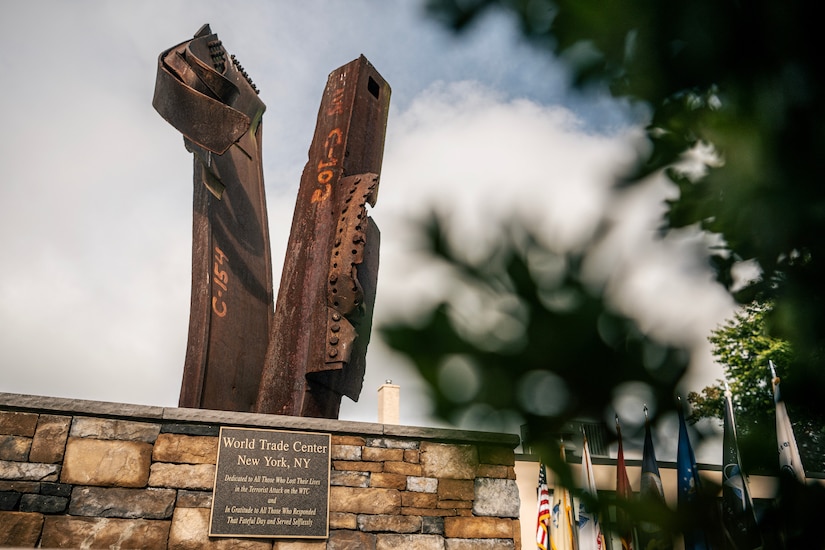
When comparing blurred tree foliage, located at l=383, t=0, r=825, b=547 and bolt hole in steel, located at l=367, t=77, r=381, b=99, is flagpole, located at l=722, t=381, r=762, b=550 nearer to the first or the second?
blurred tree foliage, located at l=383, t=0, r=825, b=547

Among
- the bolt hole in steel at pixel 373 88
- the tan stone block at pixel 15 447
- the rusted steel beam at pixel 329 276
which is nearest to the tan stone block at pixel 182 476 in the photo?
the tan stone block at pixel 15 447

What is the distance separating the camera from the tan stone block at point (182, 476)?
3.99 meters

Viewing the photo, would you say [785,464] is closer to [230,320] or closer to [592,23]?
[592,23]

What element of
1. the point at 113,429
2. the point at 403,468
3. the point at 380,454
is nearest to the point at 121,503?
the point at 113,429

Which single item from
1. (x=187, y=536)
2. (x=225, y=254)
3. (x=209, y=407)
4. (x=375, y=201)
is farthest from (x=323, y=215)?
(x=187, y=536)

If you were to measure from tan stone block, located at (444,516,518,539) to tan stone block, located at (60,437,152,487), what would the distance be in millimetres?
1897

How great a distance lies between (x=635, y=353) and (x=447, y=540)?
12.1 ft

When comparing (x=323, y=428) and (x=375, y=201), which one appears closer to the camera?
(x=323, y=428)

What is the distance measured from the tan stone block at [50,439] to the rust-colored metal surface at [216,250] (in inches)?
39.6

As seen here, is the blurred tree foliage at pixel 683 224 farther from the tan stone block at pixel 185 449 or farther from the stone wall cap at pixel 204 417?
the tan stone block at pixel 185 449

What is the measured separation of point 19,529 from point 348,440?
6.18 feet

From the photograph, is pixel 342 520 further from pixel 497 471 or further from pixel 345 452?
pixel 497 471

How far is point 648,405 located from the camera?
1.04m

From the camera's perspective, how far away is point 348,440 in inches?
175
